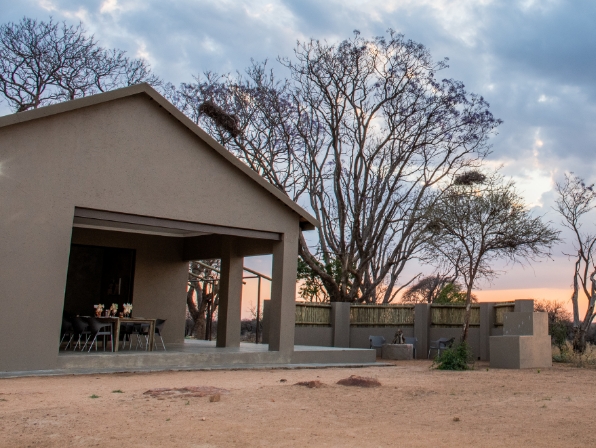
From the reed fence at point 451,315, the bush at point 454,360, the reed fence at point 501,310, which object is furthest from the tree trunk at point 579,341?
the bush at point 454,360

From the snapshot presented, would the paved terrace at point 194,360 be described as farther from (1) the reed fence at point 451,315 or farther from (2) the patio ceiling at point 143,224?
(1) the reed fence at point 451,315

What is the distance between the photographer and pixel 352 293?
23297mm

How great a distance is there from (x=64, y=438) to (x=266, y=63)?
773 inches

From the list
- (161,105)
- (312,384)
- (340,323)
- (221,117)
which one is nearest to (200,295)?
(340,323)

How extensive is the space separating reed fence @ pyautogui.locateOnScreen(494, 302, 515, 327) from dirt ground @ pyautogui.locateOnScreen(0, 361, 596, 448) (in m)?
6.88

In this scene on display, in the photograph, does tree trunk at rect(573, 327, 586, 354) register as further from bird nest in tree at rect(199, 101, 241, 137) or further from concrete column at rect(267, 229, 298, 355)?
bird nest in tree at rect(199, 101, 241, 137)

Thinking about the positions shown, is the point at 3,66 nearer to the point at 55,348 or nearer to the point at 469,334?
the point at 55,348

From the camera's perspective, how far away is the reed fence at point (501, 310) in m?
17.8

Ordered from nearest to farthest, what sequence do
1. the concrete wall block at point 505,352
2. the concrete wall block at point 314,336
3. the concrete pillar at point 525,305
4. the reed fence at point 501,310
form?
the concrete wall block at point 505,352, the concrete pillar at point 525,305, the reed fence at point 501,310, the concrete wall block at point 314,336

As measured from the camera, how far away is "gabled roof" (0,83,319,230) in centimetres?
1027

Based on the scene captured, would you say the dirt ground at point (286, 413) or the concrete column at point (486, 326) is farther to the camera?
the concrete column at point (486, 326)

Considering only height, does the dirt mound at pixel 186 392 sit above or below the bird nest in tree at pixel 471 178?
below

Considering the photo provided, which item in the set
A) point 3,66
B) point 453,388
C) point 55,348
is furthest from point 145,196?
point 3,66

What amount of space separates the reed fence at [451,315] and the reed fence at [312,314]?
3.32 metres
